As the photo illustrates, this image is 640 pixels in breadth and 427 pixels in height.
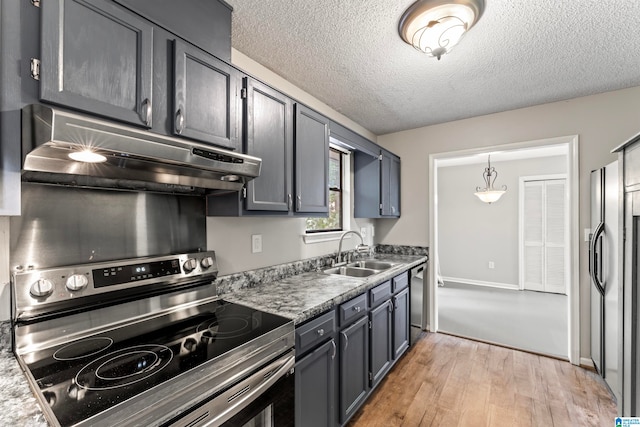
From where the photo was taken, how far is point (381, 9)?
1532mm

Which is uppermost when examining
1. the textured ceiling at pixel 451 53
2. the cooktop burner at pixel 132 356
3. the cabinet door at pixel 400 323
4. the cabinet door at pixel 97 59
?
the textured ceiling at pixel 451 53

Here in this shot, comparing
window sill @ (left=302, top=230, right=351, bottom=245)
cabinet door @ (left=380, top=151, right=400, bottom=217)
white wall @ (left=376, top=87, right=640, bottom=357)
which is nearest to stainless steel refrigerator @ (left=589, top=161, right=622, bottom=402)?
white wall @ (left=376, top=87, right=640, bottom=357)

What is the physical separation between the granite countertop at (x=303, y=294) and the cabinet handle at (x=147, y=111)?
3.24ft

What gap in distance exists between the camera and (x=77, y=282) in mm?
1127

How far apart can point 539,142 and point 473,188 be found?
2931 millimetres

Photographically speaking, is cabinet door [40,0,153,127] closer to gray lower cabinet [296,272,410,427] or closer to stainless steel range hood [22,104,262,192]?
stainless steel range hood [22,104,262,192]

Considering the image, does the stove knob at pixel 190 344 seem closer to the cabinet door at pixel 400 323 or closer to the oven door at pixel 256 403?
the oven door at pixel 256 403

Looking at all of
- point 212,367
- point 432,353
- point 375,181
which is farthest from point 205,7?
point 432,353

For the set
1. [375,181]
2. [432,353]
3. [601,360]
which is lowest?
[432,353]

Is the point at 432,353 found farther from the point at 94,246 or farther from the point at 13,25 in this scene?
the point at 13,25

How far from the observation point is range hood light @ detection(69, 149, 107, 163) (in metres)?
0.91

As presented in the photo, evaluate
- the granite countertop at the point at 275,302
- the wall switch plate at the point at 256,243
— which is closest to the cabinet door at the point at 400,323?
the granite countertop at the point at 275,302

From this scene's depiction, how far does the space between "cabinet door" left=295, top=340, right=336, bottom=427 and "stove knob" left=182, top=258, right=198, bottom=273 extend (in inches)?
28.8

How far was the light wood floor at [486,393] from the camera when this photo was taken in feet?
6.45
